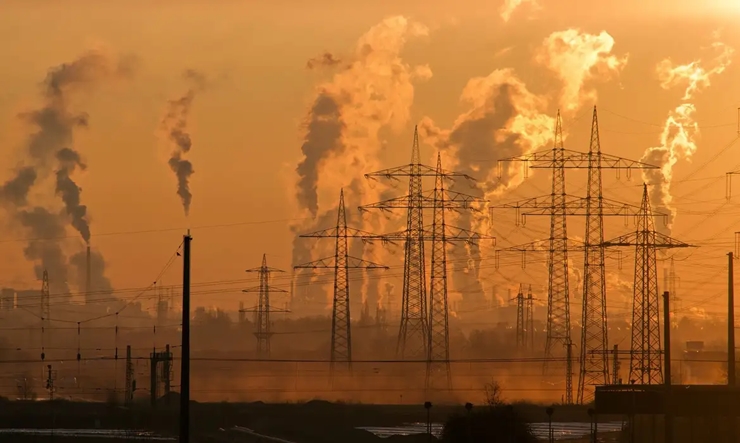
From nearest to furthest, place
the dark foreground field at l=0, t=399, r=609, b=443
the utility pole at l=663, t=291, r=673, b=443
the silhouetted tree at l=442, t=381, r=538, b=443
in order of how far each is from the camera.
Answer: the utility pole at l=663, t=291, r=673, b=443 < the silhouetted tree at l=442, t=381, r=538, b=443 < the dark foreground field at l=0, t=399, r=609, b=443

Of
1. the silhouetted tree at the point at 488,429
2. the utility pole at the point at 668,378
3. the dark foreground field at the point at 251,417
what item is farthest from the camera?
the dark foreground field at the point at 251,417

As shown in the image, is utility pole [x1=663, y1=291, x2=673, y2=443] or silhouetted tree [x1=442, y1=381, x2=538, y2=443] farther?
silhouetted tree [x1=442, y1=381, x2=538, y2=443]

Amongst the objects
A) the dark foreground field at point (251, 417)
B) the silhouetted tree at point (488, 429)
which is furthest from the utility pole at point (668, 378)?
the dark foreground field at point (251, 417)

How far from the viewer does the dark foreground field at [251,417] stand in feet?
334

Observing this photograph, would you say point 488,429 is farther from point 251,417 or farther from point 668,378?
point 251,417

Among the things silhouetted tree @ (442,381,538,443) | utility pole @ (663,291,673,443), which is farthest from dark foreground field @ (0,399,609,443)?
utility pole @ (663,291,673,443)

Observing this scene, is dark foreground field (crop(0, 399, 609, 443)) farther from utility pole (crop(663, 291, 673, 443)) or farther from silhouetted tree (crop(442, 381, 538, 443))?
utility pole (crop(663, 291, 673, 443))

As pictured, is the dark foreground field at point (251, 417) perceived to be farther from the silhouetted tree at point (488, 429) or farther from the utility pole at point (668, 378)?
the utility pole at point (668, 378)

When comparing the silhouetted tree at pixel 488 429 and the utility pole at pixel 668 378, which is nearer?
the utility pole at pixel 668 378

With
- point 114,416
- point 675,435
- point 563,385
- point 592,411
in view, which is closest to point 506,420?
point 592,411

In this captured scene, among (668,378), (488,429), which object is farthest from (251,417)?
(668,378)

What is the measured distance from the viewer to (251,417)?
11406cm

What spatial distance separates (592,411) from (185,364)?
3464 centimetres

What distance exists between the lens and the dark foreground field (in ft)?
334
